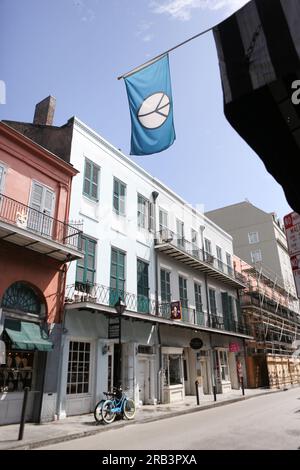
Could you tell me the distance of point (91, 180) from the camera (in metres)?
15.7

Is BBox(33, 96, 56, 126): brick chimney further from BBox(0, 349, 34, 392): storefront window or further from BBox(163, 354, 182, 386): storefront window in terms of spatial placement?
BBox(163, 354, 182, 386): storefront window

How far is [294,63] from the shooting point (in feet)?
9.22

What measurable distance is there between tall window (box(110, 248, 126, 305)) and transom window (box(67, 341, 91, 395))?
229 cm

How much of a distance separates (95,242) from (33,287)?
362cm

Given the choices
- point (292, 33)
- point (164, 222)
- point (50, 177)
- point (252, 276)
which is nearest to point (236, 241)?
point (252, 276)

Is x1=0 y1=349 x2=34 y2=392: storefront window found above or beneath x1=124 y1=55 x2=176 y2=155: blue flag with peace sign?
beneath

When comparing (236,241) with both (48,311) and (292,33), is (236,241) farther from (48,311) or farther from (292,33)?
(292,33)

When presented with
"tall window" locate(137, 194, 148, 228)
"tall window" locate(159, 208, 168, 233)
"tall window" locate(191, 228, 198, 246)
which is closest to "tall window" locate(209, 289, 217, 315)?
"tall window" locate(191, 228, 198, 246)

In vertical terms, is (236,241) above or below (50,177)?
above

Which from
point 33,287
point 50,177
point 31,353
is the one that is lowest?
point 31,353

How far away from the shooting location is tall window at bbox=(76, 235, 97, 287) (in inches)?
540

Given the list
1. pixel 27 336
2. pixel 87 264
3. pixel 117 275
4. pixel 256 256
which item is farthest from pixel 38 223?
pixel 256 256

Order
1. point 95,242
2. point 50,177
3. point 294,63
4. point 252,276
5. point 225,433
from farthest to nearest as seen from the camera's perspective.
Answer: point 252,276, point 95,242, point 50,177, point 225,433, point 294,63
